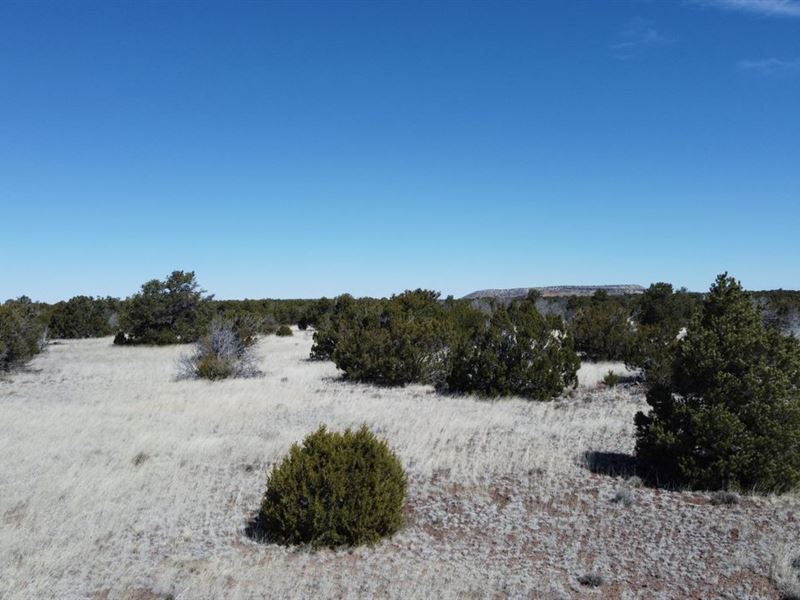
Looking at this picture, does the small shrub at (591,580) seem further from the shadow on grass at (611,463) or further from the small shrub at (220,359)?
the small shrub at (220,359)

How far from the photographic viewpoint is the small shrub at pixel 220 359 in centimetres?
1834

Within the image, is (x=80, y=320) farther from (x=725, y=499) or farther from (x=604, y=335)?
(x=725, y=499)

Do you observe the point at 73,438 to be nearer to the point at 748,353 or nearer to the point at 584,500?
the point at 584,500

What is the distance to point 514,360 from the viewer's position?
1517cm

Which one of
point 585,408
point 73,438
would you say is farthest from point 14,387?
point 585,408

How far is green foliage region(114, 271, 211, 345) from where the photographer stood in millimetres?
29031

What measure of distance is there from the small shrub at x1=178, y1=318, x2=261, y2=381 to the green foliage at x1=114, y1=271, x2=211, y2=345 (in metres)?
9.53

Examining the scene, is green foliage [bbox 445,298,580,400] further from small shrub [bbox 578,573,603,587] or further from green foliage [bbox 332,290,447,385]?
small shrub [bbox 578,573,603,587]

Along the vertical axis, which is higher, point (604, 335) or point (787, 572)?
point (604, 335)

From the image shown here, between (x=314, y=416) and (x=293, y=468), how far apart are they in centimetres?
603

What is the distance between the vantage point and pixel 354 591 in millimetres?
5383

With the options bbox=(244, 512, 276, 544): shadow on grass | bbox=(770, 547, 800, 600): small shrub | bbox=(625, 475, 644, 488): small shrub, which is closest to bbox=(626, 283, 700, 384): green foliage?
bbox=(625, 475, 644, 488): small shrub

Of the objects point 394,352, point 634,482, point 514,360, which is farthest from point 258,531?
point 394,352

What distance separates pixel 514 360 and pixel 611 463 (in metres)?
6.15
